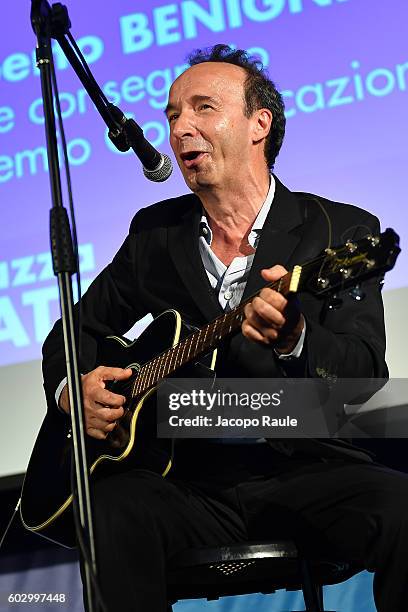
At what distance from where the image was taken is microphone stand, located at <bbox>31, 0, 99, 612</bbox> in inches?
70.0

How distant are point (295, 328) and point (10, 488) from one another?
84.4 inches

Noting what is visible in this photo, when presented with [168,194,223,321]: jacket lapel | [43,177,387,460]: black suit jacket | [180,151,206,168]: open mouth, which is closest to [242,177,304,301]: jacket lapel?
[43,177,387,460]: black suit jacket

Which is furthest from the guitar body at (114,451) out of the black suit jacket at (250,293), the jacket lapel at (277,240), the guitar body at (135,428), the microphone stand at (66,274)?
the microphone stand at (66,274)

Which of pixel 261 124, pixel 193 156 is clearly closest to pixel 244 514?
pixel 193 156

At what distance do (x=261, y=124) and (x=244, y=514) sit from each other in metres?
1.26

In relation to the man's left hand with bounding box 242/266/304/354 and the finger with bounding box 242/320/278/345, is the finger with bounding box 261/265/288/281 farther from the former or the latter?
the finger with bounding box 242/320/278/345

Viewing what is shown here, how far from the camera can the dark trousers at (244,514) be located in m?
2.09

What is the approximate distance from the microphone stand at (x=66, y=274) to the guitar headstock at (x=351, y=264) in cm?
54

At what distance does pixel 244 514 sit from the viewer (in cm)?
237

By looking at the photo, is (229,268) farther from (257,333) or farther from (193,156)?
(257,333)

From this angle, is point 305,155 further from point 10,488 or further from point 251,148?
point 10,488

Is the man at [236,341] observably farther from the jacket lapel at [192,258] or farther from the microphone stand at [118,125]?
the microphone stand at [118,125]

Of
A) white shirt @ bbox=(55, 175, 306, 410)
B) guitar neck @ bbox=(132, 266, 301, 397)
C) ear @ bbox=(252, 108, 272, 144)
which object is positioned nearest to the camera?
guitar neck @ bbox=(132, 266, 301, 397)

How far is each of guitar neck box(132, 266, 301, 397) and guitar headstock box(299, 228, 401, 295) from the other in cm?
11
